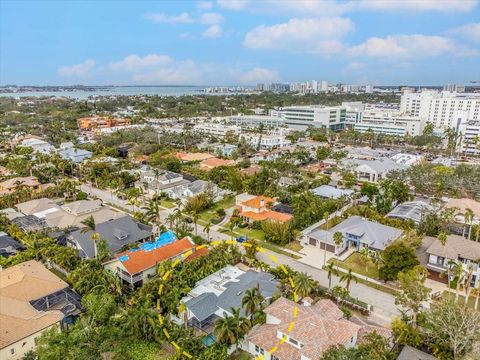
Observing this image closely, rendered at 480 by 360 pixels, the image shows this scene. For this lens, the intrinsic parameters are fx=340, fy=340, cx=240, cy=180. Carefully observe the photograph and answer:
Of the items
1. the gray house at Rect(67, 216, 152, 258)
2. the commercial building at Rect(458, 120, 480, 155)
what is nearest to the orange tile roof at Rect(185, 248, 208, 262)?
the gray house at Rect(67, 216, 152, 258)

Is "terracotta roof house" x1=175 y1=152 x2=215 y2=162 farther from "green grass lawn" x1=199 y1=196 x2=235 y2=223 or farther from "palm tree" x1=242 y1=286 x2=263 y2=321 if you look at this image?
"palm tree" x1=242 y1=286 x2=263 y2=321

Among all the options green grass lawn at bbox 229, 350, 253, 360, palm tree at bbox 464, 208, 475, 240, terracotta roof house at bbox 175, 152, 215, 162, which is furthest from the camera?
terracotta roof house at bbox 175, 152, 215, 162

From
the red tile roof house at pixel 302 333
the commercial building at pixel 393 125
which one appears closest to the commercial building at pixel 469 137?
the commercial building at pixel 393 125

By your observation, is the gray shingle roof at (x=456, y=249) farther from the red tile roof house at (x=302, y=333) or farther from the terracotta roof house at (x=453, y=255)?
the red tile roof house at (x=302, y=333)

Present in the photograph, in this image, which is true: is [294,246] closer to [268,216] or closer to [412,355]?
[268,216]

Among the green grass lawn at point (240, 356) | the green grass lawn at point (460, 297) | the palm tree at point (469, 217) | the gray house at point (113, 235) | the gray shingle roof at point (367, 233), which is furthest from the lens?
the gray shingle roof at point (367, 233)

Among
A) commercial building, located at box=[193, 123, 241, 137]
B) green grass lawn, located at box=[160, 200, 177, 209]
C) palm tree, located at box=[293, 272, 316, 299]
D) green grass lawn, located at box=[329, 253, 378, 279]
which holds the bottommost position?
green grass lawn, located at box=[329, 253, 378, 279]
